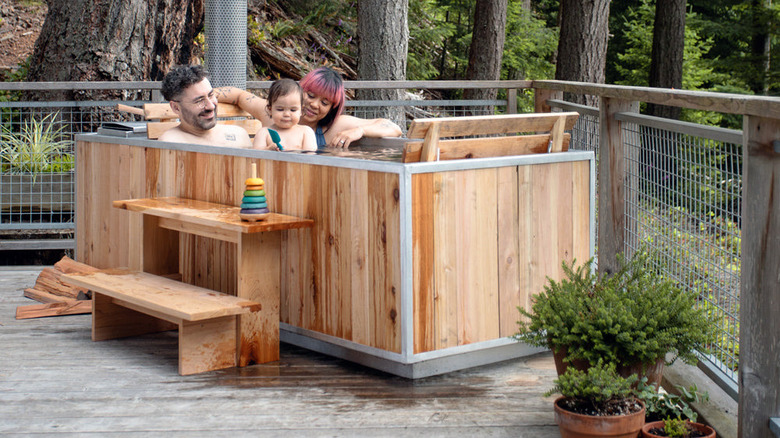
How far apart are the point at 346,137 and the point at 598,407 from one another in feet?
7.46

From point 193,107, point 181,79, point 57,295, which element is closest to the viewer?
point 181,79

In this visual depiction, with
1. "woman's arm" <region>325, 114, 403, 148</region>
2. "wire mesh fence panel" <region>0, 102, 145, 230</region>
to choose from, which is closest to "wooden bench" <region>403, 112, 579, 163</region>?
"woman's arm" <region>325, 114, 403, 148</region>

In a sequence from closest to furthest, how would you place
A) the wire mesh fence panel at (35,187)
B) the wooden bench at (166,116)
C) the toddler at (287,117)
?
the toddler at (287,117), the wooden bench at (166,116), the wire mesh fence panel at (35,187)

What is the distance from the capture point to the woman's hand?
15.5ft

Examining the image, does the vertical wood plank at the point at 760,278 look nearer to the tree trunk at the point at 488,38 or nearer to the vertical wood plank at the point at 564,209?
the vertical wood plank at the point at 564,209

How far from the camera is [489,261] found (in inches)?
149

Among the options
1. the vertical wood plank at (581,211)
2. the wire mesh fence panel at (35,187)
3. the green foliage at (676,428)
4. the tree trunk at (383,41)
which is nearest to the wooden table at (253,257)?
the vertical wood plank at (581,211)

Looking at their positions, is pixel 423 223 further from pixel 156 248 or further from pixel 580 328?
pixel 156 248

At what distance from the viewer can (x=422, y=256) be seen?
11.7 feet

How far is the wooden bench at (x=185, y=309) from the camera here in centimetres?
374

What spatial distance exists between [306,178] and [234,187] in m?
0.52

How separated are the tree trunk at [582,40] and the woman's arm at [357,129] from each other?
14.8 ft

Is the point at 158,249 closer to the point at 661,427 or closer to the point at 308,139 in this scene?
the point at 308,139

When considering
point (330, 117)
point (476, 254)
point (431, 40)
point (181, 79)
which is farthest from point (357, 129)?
point (431, 40)
